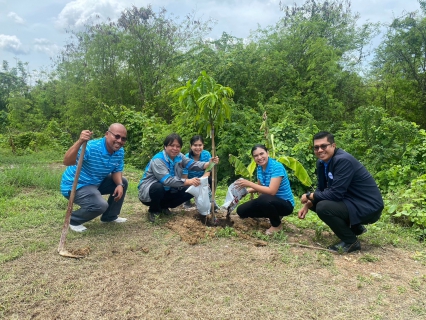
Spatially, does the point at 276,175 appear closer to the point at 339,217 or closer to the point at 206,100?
the point at 339,217

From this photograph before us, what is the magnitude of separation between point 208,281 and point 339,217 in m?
1.59

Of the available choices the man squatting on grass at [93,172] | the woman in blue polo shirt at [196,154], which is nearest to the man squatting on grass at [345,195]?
the woman in blue polo shirt at [196,154]

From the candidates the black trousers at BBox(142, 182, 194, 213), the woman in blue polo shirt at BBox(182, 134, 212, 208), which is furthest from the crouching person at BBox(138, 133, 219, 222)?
the woman in blue polo shirt at BBox(182, 134, 212, 208)

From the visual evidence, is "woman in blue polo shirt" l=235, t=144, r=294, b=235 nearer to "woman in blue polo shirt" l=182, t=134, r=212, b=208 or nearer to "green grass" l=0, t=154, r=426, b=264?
"green grass" l=0, t=154, r=426, b=264

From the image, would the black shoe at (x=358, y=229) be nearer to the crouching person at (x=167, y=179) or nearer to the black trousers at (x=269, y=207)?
the black trousers at (x=269, y=207)

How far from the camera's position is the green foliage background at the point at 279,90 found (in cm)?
714

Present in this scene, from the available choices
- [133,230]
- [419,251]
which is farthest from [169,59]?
[419,251]

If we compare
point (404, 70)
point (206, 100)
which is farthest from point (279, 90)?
point (206, 100)

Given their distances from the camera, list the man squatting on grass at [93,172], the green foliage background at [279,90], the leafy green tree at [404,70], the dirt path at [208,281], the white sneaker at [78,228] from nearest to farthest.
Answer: the dirt path at [208,281] → the man squatting on grass at [93,172] → the white sneaker at [78,228] → the green foliage background at [279,90] → the leafy green tree at [404,70]

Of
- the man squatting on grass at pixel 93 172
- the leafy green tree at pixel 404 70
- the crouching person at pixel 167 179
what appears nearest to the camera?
the man squatting on grass at pixel 93 172

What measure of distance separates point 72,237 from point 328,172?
9.69ft

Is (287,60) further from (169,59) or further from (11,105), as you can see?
(11,105)

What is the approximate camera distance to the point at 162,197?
422 centimetres

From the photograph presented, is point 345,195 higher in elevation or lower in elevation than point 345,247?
higher
